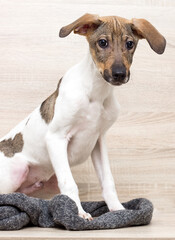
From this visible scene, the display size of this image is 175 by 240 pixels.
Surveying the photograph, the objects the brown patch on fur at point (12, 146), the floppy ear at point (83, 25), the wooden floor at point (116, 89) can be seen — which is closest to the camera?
the floppy ear at point (83, 25)

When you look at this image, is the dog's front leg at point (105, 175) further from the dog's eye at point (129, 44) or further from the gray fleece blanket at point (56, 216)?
the dog's eye at point (129, 44)

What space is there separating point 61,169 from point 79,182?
2.10 feet

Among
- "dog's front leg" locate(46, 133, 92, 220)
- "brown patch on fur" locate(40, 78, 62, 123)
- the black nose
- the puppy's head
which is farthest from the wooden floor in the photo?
the black nose

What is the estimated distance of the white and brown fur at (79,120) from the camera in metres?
1.88

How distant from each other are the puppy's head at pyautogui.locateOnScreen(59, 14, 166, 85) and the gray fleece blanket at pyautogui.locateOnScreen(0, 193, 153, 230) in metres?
0.47

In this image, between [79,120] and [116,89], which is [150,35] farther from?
[116,89]

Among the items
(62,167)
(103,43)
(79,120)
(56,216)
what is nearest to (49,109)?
(79,120)

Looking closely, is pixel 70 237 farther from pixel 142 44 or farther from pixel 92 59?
pixel 142 44

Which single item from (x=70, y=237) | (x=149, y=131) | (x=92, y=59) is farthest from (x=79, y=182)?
(x=70, y=237)

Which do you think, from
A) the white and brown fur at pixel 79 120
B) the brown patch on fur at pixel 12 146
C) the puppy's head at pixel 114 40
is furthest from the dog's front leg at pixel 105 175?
the puppy's head at pixel 114 40

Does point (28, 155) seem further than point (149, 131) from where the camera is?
No

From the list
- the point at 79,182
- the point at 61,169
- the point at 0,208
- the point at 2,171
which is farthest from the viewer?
the point at 79,182

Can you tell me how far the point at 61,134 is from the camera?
79.4 inches

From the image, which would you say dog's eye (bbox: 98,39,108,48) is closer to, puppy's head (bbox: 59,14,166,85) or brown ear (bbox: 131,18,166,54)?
puppy's head (bbox: 59,14,166,85)
